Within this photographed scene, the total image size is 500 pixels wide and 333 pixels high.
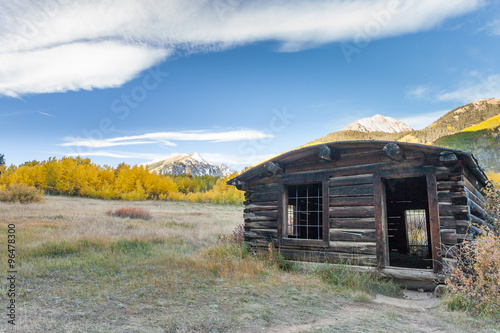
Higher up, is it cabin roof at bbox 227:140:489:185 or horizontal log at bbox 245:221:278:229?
cabin roof at bbox 227:140:489:185

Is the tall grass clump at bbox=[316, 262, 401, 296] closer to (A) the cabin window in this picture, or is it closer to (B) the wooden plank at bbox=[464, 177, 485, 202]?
(B) the wooden plank at bbox=[464, 177, 485, 202]

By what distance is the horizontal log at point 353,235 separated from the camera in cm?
733

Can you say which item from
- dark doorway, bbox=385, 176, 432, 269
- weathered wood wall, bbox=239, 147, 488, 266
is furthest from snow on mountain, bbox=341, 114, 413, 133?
weathered wood wall, bbox=239, 147, 488, 266

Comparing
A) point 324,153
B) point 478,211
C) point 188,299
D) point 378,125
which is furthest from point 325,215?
point 378,125

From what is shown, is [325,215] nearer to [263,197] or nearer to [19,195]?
[263,197]

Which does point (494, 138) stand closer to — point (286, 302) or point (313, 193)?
point (313, 193)

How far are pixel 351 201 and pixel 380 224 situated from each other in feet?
2.91

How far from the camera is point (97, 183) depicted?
48.7 meters

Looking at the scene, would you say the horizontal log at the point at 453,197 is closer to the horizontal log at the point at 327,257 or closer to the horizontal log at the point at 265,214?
the horizontal log at the point at 327,257

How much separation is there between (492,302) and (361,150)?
12.9 feet

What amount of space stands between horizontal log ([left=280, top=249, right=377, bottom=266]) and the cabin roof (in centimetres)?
248

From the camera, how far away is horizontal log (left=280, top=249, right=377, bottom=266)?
7.25 m

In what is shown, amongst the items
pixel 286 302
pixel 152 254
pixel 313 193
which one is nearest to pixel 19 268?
pixel 152 254

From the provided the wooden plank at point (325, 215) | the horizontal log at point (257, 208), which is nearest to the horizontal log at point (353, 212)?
the wooden plank at point (325, 215)
